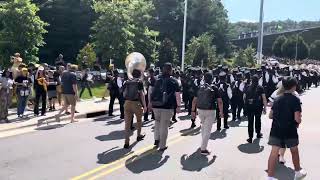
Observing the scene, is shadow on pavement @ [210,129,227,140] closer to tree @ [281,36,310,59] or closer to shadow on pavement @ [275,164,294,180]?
shadow on pavement @ [275,164,294,180]

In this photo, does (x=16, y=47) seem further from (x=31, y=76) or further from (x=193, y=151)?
(x=193, y=151)

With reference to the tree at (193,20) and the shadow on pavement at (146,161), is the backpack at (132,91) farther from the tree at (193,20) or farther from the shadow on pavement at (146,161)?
the tree at (193,20)

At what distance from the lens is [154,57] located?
43844 mm

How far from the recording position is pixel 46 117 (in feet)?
55.6

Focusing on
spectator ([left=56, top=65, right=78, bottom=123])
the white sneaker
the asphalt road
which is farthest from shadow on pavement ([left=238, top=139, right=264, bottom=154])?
spectator ([left=56, top=65, right=78, bottom=123])

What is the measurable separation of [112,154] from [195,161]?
5.85 ft

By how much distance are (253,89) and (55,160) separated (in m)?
5.46

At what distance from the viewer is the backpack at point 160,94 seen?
11.9 m

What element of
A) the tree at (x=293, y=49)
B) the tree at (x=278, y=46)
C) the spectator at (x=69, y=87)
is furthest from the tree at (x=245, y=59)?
the tree at (x=278, y=46)

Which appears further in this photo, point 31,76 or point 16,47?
point 16,47

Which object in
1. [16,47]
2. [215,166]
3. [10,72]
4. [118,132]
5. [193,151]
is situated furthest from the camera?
[16,47]

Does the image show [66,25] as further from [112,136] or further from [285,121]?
[285,121]

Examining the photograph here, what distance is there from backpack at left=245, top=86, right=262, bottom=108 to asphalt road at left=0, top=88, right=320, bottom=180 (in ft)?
3.16

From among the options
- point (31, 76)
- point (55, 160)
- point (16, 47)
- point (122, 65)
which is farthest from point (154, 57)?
point (55, 160)
